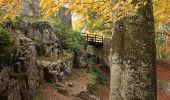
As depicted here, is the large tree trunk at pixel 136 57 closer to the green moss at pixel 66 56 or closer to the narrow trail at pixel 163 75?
Answer: the green moss at pixel 66 56

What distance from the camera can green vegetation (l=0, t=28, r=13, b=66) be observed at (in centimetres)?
1129

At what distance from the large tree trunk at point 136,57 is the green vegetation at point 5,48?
6.56m

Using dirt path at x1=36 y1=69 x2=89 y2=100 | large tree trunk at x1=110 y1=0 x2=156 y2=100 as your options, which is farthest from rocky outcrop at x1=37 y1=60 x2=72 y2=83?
large tree trunk at x1=110 y1=0 x2=156 y2=100

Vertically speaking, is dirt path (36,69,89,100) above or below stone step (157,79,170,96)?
above

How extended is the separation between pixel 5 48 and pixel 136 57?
278 inches

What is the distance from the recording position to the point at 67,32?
22.8 m

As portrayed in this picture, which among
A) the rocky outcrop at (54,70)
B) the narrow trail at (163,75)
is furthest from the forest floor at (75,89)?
the rocky outcrop at (54,70)

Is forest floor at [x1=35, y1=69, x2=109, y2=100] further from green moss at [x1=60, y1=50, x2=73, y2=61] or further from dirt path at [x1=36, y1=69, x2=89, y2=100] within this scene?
green moss at [x1=60, y1=50, x2=73, y2=61]

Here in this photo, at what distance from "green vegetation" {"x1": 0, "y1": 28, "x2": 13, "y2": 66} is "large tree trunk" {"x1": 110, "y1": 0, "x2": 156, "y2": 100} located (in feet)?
21.5

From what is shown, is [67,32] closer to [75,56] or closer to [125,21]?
[75,56]

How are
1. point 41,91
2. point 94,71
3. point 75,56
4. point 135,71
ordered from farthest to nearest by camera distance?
point 94,71
point 75,56
point 41,91
point 135,71

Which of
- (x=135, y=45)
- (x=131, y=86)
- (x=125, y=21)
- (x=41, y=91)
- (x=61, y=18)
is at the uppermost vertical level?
(x=61, y=18)

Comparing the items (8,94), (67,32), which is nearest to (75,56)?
(67,32)

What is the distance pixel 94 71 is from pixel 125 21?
18.3 metres
